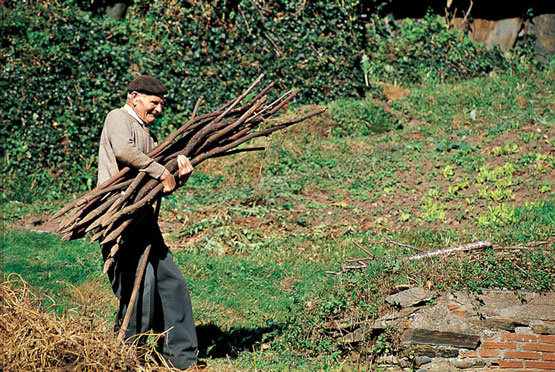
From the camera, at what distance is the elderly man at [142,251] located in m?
4.53

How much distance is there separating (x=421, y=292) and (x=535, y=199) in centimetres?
384

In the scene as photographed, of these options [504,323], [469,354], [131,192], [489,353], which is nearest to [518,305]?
[504,323]

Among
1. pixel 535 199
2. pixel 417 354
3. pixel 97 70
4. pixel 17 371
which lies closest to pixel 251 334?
pixel 417 354

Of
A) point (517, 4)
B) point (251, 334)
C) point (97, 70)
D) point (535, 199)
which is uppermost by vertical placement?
point (97, 70)

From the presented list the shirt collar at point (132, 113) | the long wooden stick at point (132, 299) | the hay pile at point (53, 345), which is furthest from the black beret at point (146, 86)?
the hay pile at point (53, 345)

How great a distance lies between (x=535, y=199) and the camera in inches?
345

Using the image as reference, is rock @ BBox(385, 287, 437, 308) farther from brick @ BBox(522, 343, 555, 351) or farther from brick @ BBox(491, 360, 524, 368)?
brick @ BBox(522, 343, 555, 351)

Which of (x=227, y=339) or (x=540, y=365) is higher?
(x=227, y=339)

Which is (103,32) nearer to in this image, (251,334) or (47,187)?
(47,187)

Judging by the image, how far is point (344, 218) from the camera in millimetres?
8914

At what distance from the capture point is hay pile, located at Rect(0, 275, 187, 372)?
3.88 m

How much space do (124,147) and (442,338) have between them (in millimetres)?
3234

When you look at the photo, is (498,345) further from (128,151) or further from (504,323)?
(128,151)

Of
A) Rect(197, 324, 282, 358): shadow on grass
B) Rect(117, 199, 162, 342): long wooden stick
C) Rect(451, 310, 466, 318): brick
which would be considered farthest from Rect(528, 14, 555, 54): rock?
Rect(117, 199, 162, 342): long wooden stick
